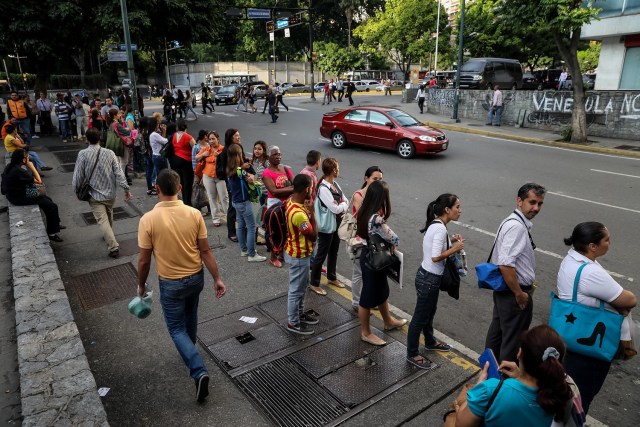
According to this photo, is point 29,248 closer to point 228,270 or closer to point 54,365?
point 228,270

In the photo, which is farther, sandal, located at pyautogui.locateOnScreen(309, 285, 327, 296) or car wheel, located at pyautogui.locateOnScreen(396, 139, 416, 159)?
car wheel, located at pyautogui.locateOnScreen(396, 139, 416, 159)

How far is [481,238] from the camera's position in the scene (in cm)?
740

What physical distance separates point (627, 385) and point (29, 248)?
7.04m

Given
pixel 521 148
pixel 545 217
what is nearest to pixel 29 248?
pixel 545 217

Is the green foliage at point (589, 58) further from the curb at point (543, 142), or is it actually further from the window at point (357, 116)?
the window at point (357, 116)

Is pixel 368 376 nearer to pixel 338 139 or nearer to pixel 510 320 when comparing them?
pixel 510 320

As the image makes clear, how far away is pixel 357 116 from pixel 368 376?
12209 mm

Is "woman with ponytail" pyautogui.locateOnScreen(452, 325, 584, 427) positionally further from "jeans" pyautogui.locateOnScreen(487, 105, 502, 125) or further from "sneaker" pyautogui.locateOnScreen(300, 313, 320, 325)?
"jeans" pyautogui.locateOnScreen(487, 105, 502, 125)

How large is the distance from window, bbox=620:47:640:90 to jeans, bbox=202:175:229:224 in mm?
19709

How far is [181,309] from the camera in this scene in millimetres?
3715

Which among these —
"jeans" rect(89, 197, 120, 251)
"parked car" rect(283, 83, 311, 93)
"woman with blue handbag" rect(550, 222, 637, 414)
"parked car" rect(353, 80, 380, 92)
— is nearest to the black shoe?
"woman with blue handbag" rect(550, 222, 637, 414)

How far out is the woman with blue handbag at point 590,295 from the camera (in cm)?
288

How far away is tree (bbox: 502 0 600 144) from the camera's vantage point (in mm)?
14039

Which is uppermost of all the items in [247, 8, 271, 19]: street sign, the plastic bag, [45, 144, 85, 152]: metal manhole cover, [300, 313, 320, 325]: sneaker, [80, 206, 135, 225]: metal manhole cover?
[247, 8, 271, 19]: street sign
